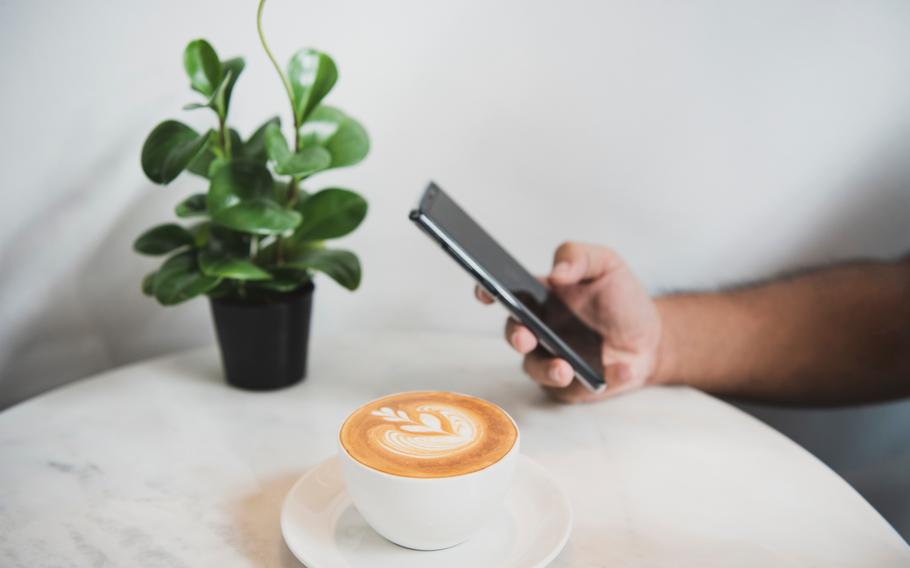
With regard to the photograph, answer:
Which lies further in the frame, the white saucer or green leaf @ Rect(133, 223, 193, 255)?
green leaf @ Rect(133, 223, 193, 255)

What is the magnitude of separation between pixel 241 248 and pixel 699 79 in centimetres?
75

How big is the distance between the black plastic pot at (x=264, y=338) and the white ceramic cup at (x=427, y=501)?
1.17 ft

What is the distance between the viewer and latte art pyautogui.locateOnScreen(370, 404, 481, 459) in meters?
0.59

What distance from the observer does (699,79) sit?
111 centimetres

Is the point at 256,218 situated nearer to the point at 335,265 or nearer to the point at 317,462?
the point at 335,265

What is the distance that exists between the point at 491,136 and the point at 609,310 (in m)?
0.35

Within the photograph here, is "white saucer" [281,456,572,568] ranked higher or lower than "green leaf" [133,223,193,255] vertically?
lower

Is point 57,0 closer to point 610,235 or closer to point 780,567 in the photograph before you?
point 610,235

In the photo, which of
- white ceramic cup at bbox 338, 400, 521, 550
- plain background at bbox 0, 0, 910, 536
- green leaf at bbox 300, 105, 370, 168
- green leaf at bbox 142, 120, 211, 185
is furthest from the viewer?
plain background at bbox 0, 0, 910, 536

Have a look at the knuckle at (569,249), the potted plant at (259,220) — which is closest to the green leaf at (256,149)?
the potted plant at (259,220)

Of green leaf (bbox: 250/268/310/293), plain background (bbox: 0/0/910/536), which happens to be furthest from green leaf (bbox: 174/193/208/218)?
plain background (bbox: 0/0/910/536)

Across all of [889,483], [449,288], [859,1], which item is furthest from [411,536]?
[889,483]

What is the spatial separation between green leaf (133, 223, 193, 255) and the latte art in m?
0.42

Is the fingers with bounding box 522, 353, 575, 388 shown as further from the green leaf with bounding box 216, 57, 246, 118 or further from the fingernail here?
the green leaf with bounding box 216, 57, 246, 118
